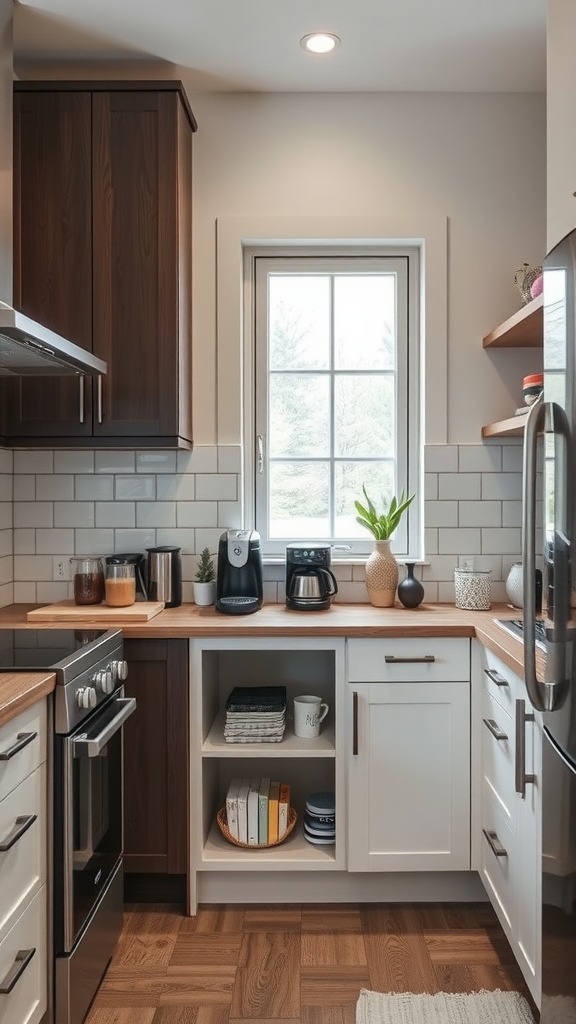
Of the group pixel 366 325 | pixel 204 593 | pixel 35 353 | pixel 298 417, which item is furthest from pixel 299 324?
pixel 35 353

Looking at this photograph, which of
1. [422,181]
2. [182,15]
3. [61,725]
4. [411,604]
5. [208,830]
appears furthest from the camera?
[422,181]

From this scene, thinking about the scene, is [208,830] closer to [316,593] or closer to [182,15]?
[316,593]

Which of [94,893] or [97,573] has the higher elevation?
[97,573]

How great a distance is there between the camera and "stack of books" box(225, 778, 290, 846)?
2428 mm

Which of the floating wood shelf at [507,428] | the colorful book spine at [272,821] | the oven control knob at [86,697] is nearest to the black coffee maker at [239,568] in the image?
the colorful book spine at [272,821]

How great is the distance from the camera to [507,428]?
248cm

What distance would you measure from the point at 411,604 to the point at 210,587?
0.73m

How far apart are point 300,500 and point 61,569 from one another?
37.9 inches

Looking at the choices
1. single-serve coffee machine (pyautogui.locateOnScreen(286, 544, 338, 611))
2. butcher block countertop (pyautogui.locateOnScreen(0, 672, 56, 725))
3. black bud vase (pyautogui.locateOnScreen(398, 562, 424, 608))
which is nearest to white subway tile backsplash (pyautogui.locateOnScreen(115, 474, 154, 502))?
single-serve coffee machine (pyautogui.locateOnScreen(286, 544, 338, 611))

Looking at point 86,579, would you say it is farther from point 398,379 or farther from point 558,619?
point 558,619

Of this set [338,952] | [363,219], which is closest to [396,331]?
[363,219]

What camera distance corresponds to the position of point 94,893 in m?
1.93

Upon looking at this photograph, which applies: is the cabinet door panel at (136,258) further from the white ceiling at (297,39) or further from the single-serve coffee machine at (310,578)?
the single-serve coffee machine at (310,578)


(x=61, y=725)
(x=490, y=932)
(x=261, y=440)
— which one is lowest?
(x=490, y=932)
